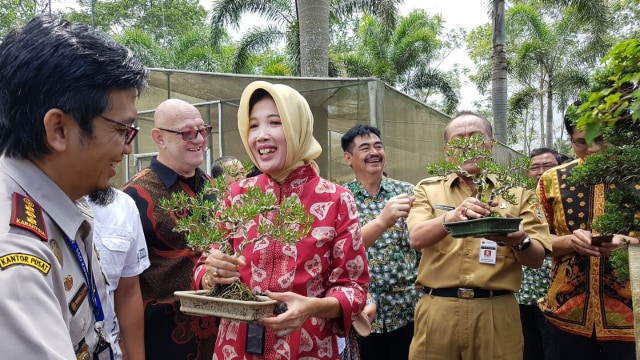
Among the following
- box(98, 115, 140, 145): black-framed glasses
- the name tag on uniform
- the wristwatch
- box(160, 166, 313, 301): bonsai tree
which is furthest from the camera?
the name tag on uniform

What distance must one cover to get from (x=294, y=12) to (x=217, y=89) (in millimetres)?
11993

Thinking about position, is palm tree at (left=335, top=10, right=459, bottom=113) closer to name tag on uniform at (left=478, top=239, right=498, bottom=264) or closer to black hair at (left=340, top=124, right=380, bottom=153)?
black hair at (left=340, top=124, right=380, bottom=153)

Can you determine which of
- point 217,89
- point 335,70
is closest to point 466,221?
point 217,89

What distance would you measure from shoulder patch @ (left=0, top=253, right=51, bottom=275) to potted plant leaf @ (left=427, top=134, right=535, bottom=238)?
1972 millimetres

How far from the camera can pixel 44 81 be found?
4.29 ft

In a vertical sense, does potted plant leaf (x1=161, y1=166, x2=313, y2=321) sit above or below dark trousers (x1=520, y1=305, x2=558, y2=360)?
above

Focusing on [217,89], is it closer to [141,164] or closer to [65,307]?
[141,164]

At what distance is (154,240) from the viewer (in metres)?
2.84

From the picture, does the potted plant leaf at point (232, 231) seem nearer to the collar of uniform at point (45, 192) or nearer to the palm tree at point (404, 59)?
the collar of uniform at point (45, 192)

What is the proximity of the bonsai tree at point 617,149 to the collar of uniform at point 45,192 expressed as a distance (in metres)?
1.59

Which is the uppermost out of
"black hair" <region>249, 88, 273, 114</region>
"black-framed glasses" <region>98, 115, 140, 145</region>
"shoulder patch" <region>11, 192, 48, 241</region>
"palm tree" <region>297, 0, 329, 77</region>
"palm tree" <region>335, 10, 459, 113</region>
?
"palm tree" <region>335, 10, 459, 113</region>

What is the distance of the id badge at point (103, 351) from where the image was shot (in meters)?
1.56

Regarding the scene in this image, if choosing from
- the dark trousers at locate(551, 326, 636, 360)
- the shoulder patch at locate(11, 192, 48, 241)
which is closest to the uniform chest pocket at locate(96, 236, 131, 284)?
the shoulder patch at locate(11, 192, 48, 241)

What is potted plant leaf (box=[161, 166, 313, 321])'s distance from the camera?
1.92m
